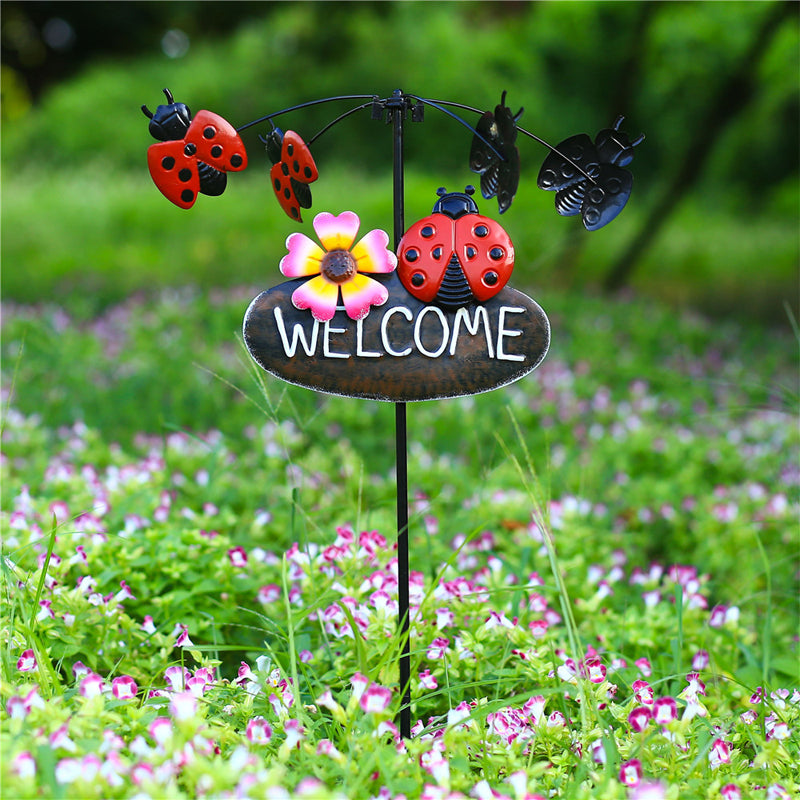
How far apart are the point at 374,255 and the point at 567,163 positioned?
0.44 metres

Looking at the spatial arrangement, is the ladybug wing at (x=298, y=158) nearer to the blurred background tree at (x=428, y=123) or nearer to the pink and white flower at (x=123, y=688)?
the pink and white flower at (x=123, y=688)

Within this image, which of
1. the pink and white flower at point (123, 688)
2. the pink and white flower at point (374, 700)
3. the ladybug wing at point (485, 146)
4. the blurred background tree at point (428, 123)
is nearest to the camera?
the pink and white flower at point (374, 700)

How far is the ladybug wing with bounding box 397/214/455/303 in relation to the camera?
146 centimetres

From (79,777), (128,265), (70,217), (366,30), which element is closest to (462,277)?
(79,777)

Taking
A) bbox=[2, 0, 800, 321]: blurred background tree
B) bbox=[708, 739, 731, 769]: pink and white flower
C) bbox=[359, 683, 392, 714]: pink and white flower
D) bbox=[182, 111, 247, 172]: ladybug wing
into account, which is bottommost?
bbox=[708, 739, 731, 769]: pink and white flower

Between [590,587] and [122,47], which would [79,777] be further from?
[122,47]

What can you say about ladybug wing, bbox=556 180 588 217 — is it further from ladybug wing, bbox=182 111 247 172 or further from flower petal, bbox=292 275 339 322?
ladybug wing, bbox=182 111 247 172

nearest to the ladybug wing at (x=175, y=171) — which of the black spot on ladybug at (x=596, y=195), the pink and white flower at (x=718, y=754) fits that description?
the black spot on ladybug at (x=596, y=195)

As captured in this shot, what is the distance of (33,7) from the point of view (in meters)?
13.0

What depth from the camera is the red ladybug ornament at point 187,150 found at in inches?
58.6

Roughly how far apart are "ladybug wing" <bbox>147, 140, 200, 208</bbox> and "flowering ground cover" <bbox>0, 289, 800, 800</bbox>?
0.39m

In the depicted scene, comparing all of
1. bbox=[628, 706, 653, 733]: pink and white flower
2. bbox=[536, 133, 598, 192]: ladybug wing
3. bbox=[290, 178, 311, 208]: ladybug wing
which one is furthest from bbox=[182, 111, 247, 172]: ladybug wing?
bbox=[628, 706, 653, 733]: pink and white flower

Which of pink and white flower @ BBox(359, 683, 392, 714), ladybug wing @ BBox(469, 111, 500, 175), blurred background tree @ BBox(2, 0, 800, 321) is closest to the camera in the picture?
pink and white flower @ BBox(359, 683, 392, 714)

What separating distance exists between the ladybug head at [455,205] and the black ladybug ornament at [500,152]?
0.05 meters
